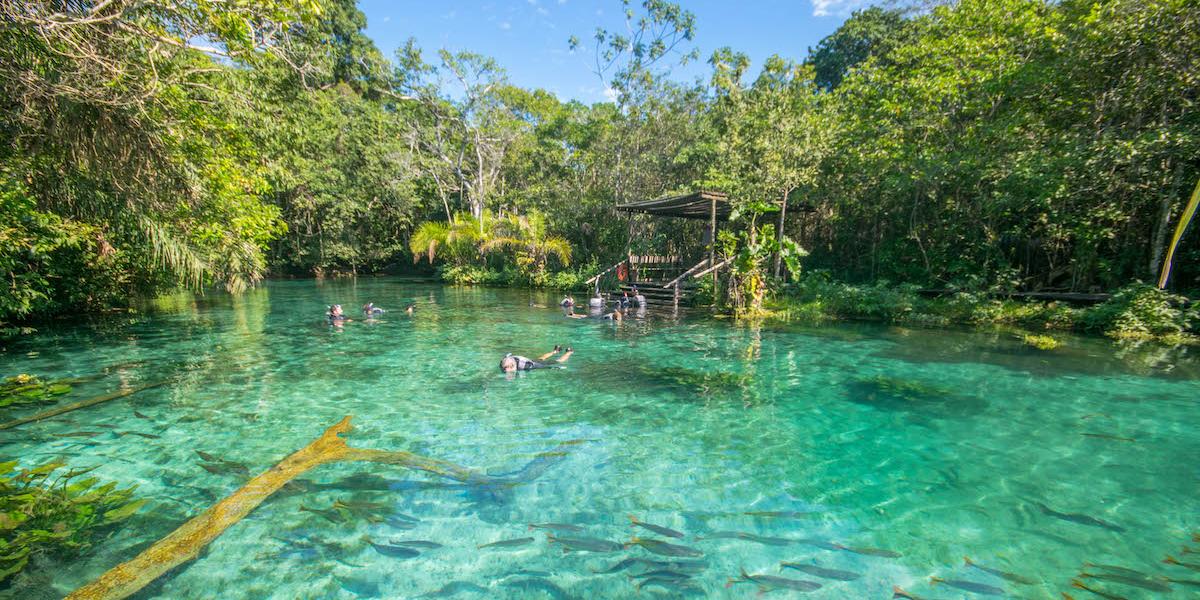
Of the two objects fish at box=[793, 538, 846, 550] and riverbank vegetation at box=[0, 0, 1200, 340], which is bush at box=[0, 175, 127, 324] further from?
fish at box=[793, 538, 846, 550]

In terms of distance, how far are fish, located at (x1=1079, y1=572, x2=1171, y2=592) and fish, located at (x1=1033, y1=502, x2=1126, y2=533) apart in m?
0.79

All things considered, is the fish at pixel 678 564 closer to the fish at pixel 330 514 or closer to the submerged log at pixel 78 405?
the fish at pixel 330 514

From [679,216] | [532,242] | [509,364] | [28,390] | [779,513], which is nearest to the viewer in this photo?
[779,513]

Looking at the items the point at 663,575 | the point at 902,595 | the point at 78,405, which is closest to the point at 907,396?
the point at 902,595

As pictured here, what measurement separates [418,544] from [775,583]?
252cm

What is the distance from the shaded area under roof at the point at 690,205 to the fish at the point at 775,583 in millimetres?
13737

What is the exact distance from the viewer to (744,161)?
58.6 ft

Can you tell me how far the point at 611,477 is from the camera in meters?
A: 5.01

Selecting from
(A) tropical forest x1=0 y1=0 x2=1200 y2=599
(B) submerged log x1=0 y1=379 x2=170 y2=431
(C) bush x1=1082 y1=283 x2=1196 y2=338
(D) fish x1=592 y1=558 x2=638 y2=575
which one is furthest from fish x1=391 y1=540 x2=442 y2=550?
(C) bush x1=1082 y1=283 x2=1196 y2=338

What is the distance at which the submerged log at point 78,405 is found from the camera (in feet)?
20.0

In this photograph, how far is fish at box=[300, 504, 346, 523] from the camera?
413cm

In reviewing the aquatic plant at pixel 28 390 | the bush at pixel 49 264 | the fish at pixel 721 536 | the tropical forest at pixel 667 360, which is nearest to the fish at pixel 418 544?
the tropical forest at pixel 667 360

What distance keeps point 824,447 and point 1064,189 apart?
10985mm

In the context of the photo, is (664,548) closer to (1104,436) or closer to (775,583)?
(775,583)
